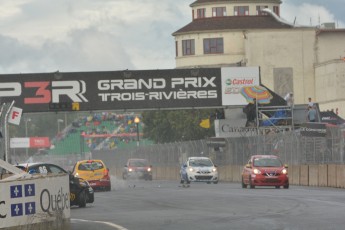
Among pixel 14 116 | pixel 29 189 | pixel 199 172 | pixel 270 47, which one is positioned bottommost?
pixel 199 172

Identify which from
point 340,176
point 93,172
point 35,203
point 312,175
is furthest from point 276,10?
point 35,203

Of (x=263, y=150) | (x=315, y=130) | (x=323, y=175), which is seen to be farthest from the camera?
(x=263, y=150)

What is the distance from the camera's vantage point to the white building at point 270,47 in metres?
104

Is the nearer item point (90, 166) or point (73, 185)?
point (73, 185)

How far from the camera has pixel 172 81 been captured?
57.3 m

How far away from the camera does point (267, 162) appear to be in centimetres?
4250

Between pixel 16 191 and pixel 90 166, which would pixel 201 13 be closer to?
pixel 90 166

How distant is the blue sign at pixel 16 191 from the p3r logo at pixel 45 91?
39.6 meters

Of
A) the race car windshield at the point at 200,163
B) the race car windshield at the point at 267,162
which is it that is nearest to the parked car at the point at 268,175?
the race car windshield at the point at 267,162

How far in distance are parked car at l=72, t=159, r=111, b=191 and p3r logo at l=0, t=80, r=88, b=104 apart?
42.4 feet

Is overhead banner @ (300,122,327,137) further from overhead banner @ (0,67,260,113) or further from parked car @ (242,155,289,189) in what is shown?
overhead banner @ (0,67,260,113)

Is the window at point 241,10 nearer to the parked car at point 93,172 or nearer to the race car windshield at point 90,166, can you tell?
the parked car at point 93,172

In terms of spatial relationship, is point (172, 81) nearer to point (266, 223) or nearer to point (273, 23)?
point (266, 223)

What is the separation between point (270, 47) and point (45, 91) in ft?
180
